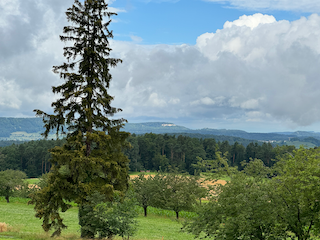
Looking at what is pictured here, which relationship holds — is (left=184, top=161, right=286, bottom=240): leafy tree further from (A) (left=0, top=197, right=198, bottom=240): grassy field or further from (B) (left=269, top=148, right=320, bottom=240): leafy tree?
(A) (left=0, top=197, right=198, bottom=240): grassy field

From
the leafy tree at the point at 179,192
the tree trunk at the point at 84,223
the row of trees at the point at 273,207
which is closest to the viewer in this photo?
the row of trees at the point at 273,207

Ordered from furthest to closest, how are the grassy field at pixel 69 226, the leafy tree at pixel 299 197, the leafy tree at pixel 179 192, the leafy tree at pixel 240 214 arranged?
Result: the leafy tree at pixel 179 192 < the grassy field at pixel 69 226 < the leafy tree at pixel 240 214 < the leafy tree at pixel 299 197

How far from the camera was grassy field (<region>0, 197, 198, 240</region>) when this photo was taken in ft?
49.0

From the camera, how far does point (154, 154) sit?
10512 cm

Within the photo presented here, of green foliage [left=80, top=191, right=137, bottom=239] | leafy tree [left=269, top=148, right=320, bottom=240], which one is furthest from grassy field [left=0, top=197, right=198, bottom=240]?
leafy tree [left=269, top=148, right=320, bottom=240]

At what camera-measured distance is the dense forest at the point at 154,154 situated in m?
97.5

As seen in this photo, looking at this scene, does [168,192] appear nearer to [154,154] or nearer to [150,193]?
[150,193]

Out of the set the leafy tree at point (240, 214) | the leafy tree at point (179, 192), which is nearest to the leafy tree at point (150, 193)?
the leafy tree at point (179, 192)

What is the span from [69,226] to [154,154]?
266ft

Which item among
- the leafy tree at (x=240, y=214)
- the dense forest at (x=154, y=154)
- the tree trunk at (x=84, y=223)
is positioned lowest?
the dense forest at (x=154, y=154)

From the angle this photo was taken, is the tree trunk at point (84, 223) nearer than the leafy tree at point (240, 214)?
Answer: No

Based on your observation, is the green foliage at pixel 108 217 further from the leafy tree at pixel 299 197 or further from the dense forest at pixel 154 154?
the dense forest at pixel 154 154

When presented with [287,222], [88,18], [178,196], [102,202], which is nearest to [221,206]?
[287,222]

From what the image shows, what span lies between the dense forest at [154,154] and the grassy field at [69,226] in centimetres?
5641
